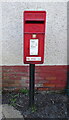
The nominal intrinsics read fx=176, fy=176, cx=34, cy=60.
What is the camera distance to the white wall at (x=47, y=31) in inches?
112

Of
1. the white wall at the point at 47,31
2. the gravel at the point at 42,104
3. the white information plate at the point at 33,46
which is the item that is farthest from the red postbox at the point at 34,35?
the gravel at the point at 42,104

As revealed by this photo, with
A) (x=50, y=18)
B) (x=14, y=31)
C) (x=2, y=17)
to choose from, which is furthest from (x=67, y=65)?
(x=2, y=17)

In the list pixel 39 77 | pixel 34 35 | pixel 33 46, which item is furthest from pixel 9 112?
pixel 34 35

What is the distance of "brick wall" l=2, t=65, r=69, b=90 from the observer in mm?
3146

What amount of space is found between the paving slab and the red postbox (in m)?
0.91

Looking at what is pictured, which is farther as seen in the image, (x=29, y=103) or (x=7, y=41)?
(x=7, y=41)

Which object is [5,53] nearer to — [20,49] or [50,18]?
[20,49]

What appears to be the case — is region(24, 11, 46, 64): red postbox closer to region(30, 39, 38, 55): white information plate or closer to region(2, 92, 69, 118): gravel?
region(30, 39, 38, 55): white information plate

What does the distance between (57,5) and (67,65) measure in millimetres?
1039

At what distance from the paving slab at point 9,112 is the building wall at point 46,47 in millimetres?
473

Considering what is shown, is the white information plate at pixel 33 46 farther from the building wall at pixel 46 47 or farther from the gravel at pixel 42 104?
the gravel at pixel 42 104

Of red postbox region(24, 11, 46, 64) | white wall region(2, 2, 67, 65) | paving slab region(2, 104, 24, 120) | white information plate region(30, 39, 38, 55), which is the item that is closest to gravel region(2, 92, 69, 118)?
paving slab region(2, 104, 24, 120)

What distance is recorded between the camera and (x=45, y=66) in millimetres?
3123

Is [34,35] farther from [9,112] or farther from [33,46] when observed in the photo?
[9,112]
